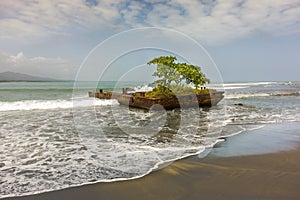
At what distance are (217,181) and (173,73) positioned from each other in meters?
14.5

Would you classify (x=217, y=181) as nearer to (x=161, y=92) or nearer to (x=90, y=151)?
(x=90, y=151)

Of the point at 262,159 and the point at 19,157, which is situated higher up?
the point at 262,159

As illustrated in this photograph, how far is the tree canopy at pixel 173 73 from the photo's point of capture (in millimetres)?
18155

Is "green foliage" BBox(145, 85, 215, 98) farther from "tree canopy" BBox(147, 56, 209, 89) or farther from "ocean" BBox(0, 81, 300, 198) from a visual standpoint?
"ocean" BBox(0, 81, 300, 198)

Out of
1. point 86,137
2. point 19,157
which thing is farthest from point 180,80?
point 19,157

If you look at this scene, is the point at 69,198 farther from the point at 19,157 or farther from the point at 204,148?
the point at 204,148

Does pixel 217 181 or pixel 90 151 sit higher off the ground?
pixel 217 181

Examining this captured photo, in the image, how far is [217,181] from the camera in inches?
166

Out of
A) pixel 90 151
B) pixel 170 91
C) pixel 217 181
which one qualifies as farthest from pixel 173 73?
pixel 217 181

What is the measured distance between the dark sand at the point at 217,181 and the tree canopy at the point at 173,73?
12.3 meters

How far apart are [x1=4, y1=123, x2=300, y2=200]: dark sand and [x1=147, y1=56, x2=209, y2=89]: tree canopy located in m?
12.3

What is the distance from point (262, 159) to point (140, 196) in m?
3.26

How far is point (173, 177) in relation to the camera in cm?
445

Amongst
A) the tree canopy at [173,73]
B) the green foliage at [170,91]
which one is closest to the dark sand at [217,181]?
the green foliage at [170,91]
